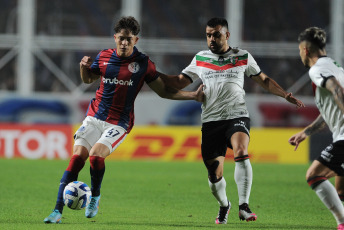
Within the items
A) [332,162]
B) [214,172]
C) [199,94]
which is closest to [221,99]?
[199,94]

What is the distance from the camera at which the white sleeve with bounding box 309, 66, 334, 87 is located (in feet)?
20.7

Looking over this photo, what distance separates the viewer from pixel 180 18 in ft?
78.9

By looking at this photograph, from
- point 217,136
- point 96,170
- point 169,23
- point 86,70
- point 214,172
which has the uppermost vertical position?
point 86,70

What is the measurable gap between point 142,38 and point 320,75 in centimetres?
1729

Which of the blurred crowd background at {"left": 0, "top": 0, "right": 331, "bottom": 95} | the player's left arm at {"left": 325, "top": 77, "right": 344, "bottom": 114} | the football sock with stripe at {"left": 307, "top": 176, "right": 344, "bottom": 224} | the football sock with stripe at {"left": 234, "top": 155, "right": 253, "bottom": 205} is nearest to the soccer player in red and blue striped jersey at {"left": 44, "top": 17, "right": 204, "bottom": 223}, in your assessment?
the football sock with stripe at {"left": 234, "top": 155, "right": 253, "bottom": 205}

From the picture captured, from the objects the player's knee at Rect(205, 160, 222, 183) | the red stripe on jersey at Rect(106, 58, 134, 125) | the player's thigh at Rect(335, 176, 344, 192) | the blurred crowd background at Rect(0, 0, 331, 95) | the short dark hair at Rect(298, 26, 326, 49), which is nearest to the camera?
the short dark hair at Rect(298, 26, 326, 49)

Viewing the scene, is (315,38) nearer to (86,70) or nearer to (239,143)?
(239,143)

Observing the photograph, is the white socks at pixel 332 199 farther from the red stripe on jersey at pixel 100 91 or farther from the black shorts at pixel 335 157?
the red stripe on jersey at pixel 100 91

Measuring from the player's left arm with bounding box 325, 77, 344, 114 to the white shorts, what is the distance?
2601 mm

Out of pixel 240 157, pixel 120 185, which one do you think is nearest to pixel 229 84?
pixel 240 157

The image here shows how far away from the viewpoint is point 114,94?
8.08 m

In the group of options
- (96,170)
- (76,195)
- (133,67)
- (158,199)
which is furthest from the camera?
(158,199)

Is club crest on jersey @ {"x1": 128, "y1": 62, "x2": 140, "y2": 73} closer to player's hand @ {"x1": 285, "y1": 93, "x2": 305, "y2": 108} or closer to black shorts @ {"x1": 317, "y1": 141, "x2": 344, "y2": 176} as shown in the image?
player's hand @ {"x1": 285, "y1": 93, "x2": 305, "y2": 108}

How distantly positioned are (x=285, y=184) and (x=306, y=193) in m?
1.59
